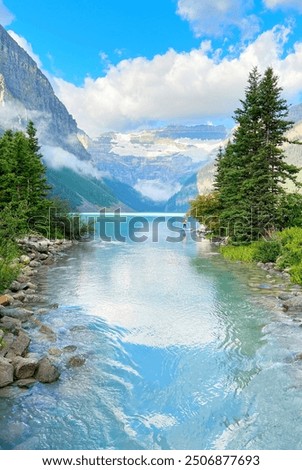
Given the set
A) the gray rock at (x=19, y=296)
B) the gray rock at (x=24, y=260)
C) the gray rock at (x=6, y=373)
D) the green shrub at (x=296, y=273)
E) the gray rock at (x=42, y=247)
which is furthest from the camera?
the gray rock at (x=42, y=247)

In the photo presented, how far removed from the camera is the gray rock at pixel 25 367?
866 centimetres

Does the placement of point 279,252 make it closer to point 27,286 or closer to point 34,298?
point 27,286

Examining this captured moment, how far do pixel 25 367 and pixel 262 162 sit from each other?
82.9 ft

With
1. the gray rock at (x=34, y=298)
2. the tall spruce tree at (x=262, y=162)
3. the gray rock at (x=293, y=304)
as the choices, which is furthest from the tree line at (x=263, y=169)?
the gray rock at (x=34, y=298)

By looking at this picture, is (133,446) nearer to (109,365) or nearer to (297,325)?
(109,365)

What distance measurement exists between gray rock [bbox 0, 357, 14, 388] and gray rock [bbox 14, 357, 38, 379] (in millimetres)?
152

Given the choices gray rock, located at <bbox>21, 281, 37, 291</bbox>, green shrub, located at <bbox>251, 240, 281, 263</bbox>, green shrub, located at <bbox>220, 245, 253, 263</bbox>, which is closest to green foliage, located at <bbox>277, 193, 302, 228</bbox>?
green shrub, located at <bbox>251, 240, 281, 263</bbox>

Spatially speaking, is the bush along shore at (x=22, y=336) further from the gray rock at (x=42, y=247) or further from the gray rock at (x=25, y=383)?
the gray rock at (x=42, y=247)

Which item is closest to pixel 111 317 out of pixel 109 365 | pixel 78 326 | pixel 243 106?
pixel 78 326

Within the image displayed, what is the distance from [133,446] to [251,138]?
28476 millimetres

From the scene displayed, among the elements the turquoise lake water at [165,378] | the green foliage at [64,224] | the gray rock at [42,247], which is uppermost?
the green foliage at [64,224]

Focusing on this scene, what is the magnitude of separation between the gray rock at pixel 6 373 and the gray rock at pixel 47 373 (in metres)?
0.59

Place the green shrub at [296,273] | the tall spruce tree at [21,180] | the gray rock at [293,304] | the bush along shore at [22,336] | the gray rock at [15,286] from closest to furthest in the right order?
1. the bush along shore at [22,336]
2. the gray rock at [293,304]
3. the gray rock at [15,286]
4. the green shrub at [296,273]
5. the tall spruce tree at [21,180]

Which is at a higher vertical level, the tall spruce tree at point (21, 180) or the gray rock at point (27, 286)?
the tall spruce tree at point (21, 180)
